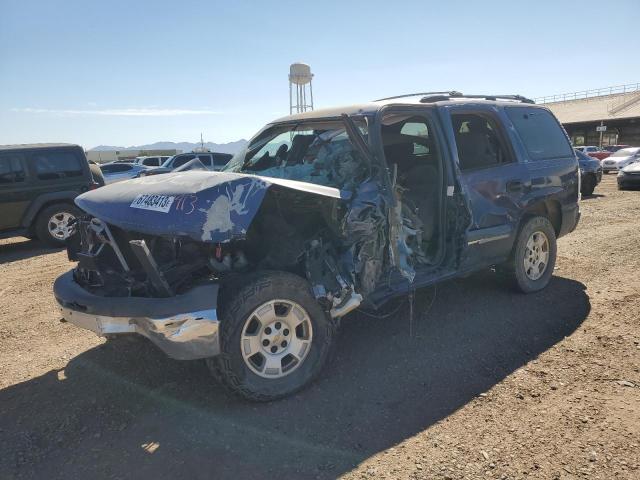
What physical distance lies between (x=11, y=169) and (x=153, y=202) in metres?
7.49

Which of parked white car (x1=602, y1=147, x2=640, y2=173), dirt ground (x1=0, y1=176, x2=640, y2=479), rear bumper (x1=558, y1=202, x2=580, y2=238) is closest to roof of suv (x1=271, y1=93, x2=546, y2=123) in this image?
rear bumper (x1=558, y1=202, x2=580, y2=238)

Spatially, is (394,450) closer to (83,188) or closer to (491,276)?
(491,276)

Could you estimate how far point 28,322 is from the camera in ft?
15.8

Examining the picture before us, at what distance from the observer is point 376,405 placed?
10.2 feet

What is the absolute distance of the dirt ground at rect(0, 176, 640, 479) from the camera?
258 centimetres

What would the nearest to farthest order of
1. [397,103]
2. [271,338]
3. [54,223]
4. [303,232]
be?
[271,338] → [303,232] → [397,103] → [54,223]

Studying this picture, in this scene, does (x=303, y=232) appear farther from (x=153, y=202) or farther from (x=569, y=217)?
(x=569, y=217)


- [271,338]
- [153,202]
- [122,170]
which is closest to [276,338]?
[271,338]

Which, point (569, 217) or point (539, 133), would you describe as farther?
point (569, 217)

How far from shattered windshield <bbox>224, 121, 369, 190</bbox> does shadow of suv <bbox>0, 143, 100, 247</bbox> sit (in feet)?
17.8

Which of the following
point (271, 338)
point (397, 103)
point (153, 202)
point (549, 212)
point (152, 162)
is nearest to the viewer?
point (153, 202)

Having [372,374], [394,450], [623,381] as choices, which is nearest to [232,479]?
[394,450]

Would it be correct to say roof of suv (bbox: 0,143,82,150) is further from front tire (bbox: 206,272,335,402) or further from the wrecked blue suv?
front tire (bbox: 206,272,335,402)

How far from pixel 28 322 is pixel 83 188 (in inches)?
213
